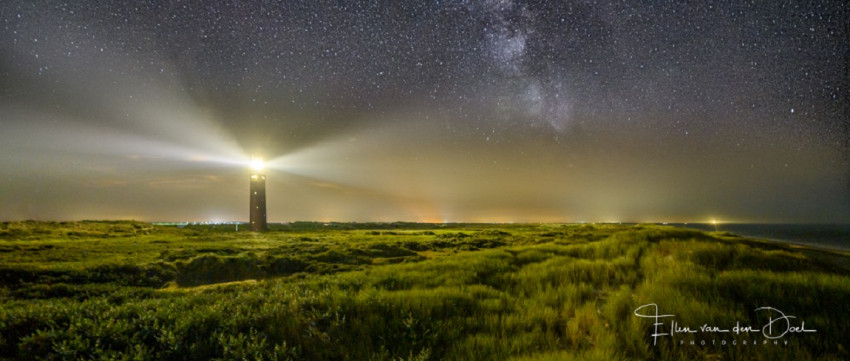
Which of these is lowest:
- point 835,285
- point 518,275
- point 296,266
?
point 296,266

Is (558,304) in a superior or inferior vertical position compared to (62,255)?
superior


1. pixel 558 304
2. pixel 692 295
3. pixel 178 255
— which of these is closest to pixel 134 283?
pixel 178 255

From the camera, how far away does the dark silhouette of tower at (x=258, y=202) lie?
75062 millimetres

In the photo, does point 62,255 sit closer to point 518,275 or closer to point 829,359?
point 518,275

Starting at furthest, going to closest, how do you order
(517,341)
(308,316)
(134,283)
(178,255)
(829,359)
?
(178,255) → (134,283) → (308,316) → (517,341) → (829,359)

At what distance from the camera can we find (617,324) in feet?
15.0

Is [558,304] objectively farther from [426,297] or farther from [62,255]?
[62,255]

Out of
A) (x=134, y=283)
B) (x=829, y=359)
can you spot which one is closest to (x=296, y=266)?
(x=134, y=283)

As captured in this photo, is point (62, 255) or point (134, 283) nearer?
point (134, 283)

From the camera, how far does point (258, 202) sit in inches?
3034

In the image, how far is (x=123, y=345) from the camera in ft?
14.0

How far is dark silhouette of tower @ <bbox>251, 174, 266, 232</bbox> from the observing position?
246 ft

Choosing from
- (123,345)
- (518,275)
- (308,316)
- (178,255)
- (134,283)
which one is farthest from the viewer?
(178,255)

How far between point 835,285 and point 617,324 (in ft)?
13.7
